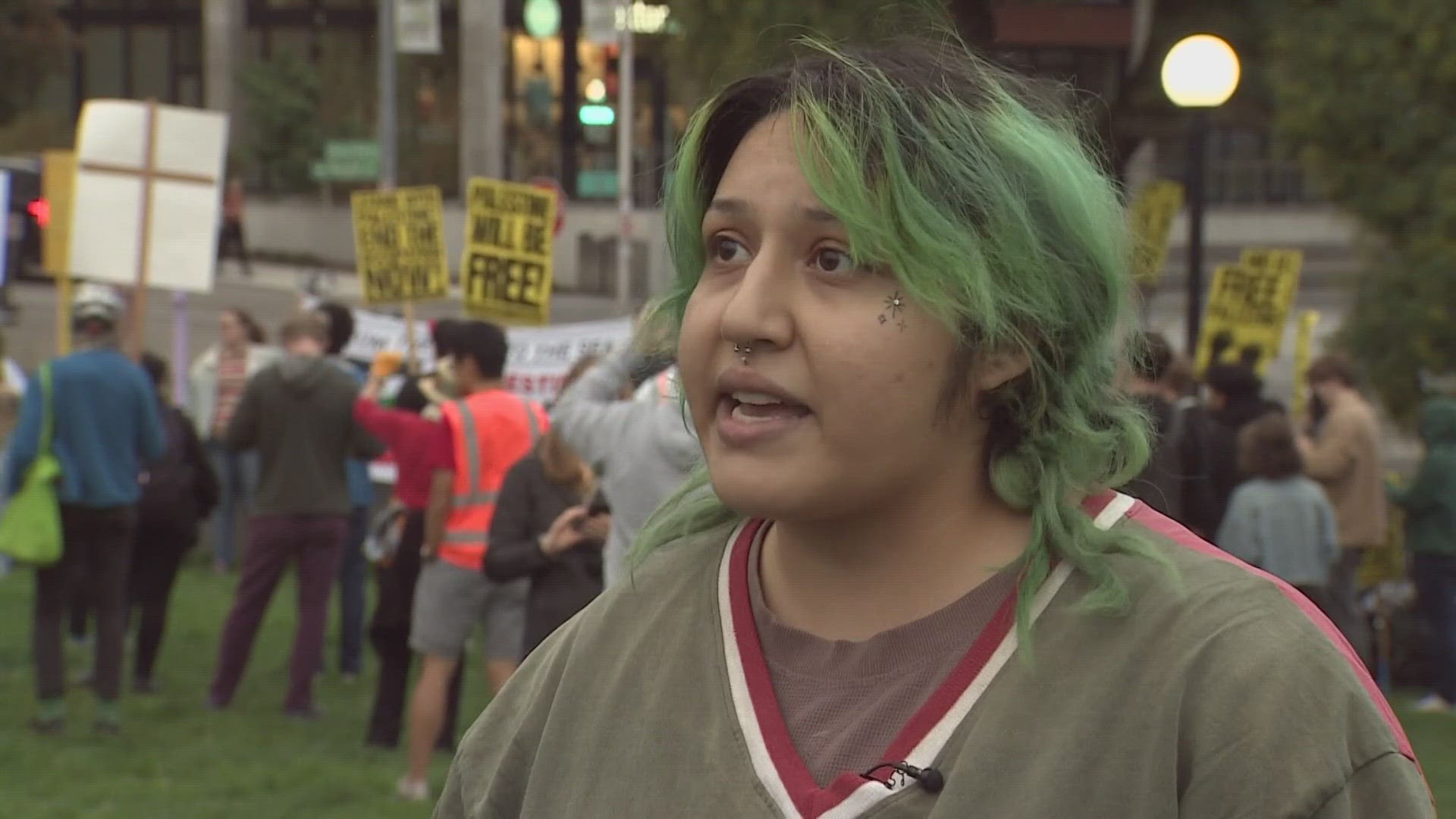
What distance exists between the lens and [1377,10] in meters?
10.3

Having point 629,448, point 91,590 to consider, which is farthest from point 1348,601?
point 91,590

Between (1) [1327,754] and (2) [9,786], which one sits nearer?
(1) [1327,754]

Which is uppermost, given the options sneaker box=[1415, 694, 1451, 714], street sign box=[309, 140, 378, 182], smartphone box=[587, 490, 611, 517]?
street sign box=[309, 140, 378, 182]

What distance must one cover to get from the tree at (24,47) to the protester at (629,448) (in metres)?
28.1

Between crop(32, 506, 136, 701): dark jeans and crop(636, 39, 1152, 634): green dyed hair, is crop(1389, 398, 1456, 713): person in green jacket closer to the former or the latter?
crop(32, 506, 136, 701): dark jeans

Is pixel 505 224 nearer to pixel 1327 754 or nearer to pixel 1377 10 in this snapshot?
pixel 1377 10

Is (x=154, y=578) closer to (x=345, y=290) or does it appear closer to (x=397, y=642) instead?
(x=397, y=642)

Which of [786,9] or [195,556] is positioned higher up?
[786,9]

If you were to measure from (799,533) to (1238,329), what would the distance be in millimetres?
12062

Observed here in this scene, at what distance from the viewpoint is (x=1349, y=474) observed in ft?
31.1

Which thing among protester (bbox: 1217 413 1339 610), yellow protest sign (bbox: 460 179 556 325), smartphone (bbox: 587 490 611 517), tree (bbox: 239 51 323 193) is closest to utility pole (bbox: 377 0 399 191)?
tree (bbox: 239 51 323 193)

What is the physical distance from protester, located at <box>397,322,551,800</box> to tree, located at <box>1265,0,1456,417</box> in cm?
502

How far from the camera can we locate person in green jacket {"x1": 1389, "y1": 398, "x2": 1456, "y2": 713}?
9164mm

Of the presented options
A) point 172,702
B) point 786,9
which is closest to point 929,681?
point 172,702
